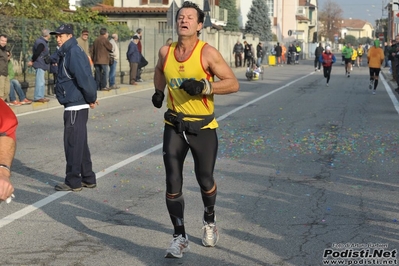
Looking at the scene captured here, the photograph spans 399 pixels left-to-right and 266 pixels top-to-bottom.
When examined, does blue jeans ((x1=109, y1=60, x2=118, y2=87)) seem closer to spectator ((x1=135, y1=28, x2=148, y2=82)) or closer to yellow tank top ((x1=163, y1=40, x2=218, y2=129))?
spectator ((x1=135, y1=28, x2=148, y2=82))

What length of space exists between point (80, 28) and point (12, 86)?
7.59m

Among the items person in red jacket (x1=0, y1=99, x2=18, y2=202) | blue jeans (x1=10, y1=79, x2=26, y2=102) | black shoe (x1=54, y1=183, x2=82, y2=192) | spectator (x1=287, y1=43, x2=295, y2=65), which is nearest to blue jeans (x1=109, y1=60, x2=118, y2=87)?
blue jeans (x1=10, y1=79, x2=26, y2=102)

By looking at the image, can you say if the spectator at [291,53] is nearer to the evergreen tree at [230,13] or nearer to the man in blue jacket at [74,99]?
the evergreen tree at [230,13]

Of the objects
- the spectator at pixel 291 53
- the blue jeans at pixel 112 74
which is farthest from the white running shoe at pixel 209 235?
the spectator at pixel 291 53

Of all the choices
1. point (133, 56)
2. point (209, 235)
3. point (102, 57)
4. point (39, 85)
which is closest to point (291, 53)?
point (133, 56)

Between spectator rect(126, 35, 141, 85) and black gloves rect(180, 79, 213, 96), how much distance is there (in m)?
22.5

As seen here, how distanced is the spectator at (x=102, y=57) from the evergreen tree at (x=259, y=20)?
6359 centimetres

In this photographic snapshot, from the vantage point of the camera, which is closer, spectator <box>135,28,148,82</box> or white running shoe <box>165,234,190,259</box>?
white running shoe <box>165,234,190,259</box>

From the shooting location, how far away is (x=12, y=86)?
19375 mm

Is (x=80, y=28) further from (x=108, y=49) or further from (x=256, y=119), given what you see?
(x=256, y=119)

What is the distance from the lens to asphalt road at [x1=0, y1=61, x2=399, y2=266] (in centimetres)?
639

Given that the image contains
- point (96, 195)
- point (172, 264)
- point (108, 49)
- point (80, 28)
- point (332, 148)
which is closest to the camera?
point (172, 264)

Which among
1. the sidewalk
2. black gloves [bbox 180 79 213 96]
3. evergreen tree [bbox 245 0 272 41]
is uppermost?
evergreen tree [bbox 245 0 272 41]

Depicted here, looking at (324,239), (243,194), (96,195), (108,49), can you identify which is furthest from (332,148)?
(108,49)
